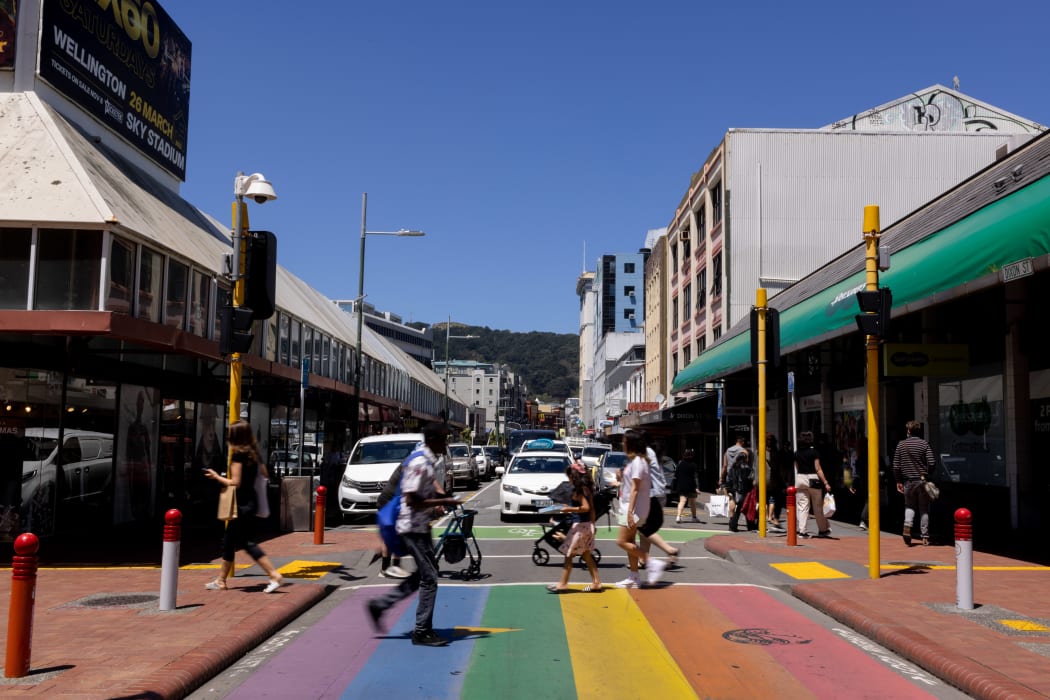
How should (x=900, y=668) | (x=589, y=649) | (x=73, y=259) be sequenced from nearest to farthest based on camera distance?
(x=900, y=668) → (x=589, y=649) → (x=73, y=259)

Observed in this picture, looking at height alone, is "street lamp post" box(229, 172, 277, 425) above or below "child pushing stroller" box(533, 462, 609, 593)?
above

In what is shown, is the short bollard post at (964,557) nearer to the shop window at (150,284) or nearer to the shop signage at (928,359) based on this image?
the shop signage at (928,359)

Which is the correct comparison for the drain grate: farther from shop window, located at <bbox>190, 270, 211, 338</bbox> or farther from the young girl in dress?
shop window, located at <bbox>190, 270, 211, 338</bbox>

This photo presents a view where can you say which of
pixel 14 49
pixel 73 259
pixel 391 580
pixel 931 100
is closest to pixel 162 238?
pixel 73 259

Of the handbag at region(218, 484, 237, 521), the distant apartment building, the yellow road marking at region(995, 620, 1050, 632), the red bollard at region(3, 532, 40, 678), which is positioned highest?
the distant apartment building

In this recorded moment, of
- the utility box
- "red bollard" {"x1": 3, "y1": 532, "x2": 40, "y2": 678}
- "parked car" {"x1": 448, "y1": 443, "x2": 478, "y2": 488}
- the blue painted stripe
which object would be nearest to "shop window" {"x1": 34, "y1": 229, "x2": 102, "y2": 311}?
the utility box

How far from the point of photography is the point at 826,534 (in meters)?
16.9

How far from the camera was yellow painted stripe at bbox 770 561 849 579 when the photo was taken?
12.1 meters

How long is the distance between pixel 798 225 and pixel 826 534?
2693 centimetres

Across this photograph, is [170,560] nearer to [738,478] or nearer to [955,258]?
[955,258]

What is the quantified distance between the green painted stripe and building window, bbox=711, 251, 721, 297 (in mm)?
34038

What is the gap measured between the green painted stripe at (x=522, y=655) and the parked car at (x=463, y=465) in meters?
25.4

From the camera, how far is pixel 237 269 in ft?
39.9

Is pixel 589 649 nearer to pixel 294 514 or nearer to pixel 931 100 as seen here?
pixel 294 514
